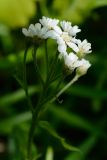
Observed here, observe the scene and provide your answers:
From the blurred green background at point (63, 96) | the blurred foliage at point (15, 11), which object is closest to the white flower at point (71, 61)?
the blurred green background at point (63, 96)

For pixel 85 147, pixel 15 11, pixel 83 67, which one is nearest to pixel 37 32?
pixel 83 67

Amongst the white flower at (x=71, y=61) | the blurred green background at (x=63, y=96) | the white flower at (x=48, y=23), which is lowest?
the white flower at (x=71, y=61)

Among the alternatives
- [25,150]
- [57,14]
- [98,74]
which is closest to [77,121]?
[98,74]

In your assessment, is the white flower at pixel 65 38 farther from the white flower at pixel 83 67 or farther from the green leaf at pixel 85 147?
the green leaf at pixel 85 147

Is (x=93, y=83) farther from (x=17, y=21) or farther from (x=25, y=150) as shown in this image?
(x=25, y=150)

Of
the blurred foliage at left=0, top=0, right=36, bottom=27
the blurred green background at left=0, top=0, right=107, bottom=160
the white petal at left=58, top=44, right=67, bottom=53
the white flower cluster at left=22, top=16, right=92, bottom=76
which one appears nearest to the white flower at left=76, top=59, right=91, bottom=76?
the white flower cluster at left=22, top=16, right=92, bottom=76

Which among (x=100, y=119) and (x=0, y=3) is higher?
(x=0, y=3)

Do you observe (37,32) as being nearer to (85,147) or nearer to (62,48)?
(62,48)

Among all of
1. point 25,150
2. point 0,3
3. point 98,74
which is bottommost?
point 25,150
